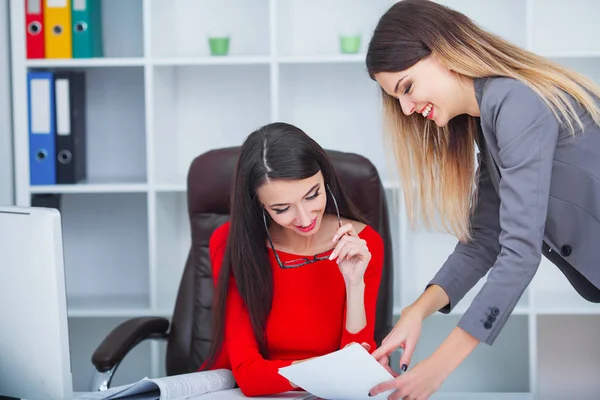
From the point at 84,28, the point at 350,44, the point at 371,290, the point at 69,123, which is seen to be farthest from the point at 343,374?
the point at 84,28

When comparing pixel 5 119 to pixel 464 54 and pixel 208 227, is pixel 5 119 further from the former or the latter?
pixel 464 54

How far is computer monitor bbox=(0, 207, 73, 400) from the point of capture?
119 centimetres

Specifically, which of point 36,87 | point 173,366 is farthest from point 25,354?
point 36,87

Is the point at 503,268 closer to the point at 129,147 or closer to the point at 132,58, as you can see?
the point at 132,58

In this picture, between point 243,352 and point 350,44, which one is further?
point 350,44

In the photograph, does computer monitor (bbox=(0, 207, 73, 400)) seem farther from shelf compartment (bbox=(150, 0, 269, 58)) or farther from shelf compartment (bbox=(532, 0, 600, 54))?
shelf compartment (bbox=(532, 0, 600, 54))

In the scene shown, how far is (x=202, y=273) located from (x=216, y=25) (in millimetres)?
1112

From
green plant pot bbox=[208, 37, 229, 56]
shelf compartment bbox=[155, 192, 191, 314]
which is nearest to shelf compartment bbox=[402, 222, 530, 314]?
shelf compartment bbox=[155, 192, 191, 314]

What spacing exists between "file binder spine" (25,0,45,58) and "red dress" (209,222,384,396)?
3.94ft

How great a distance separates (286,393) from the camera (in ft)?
5.51

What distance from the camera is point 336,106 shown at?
9.91 feet

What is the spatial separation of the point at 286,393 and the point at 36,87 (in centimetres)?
157

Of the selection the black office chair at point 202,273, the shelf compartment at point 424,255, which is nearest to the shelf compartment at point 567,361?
the shelf compartment at point 424,255

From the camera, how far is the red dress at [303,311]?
1.90m
